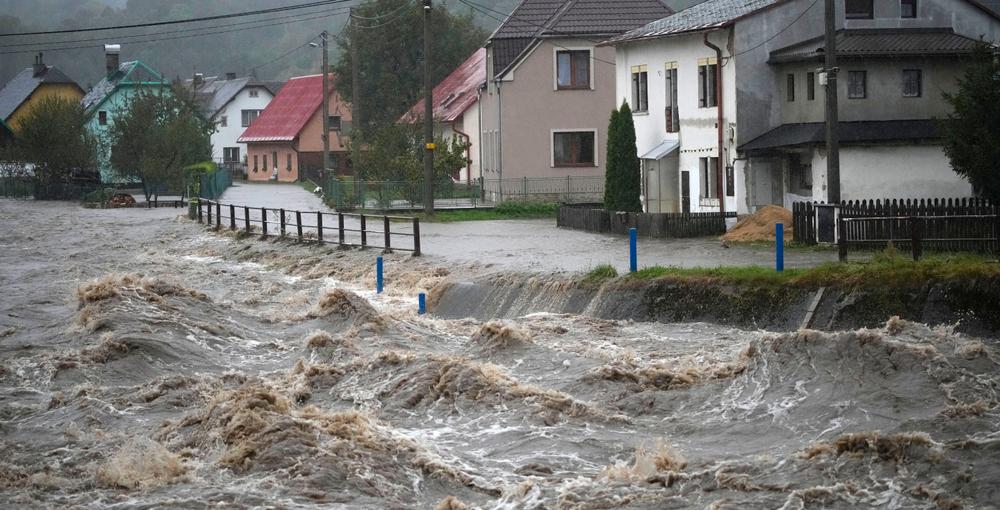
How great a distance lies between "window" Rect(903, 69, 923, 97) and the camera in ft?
116

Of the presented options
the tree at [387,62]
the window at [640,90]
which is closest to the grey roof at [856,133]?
the window at [640,90]

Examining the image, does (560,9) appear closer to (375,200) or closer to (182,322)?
(375,200)

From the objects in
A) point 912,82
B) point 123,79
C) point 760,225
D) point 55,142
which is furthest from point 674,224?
point 123,79

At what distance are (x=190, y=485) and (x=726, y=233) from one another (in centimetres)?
2325

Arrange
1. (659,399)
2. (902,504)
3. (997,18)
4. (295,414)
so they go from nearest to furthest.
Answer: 1. (902,504)
2. (295,414)
3. (659,399)
4. (997,18)

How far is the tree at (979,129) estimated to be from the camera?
2695 centimetres

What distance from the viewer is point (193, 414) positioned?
52.1ft

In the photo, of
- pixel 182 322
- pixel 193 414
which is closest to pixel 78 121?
pixel 182 322

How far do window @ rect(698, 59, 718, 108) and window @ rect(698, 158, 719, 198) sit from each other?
5.47 feet

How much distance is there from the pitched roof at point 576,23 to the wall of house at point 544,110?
54 centimetres

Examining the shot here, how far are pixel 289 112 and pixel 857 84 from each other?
207 ft

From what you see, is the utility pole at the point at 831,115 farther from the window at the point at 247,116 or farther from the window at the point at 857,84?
the window at the point at 247,116

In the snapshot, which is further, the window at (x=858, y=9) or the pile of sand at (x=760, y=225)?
the window at (x=858, y=9)

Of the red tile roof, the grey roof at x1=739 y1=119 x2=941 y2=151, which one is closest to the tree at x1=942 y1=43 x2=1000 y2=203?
the grey roof at x1=739 y1=119 x2=941 y2=151
